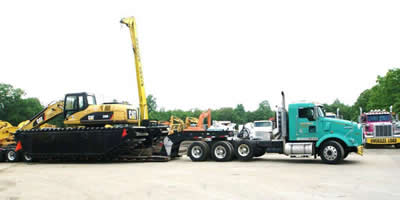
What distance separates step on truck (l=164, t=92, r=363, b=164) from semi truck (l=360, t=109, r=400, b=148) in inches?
345

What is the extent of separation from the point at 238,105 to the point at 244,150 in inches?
4196

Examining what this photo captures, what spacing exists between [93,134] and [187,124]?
318 inches

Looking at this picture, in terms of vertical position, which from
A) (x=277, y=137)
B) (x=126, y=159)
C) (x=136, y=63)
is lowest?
(x=126, y=159)

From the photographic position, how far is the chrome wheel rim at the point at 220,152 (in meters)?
16.4

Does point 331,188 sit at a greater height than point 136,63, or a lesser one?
lesser

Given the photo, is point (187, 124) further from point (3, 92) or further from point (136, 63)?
point (3, 92)

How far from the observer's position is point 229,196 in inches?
325

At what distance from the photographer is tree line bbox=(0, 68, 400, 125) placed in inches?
1971

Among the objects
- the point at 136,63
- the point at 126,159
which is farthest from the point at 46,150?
the point at 136,63

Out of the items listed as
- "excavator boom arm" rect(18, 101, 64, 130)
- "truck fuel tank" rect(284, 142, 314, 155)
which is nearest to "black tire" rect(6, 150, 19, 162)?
"excavator boom arm" rect(18, 101, 64, 130)

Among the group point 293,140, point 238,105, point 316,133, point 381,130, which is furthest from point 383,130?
point 238,105

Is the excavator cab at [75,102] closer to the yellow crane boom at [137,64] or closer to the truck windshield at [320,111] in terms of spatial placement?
the yellow crane boom at [137,64]

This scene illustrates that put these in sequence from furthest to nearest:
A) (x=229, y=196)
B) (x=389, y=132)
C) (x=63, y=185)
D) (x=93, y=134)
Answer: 1. (x=389, y=132)
2. (x=93, y=134)
3. (x=63, y=185)
4. (x=229, y=196)

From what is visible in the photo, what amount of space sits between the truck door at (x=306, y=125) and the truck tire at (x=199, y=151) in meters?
4.25
